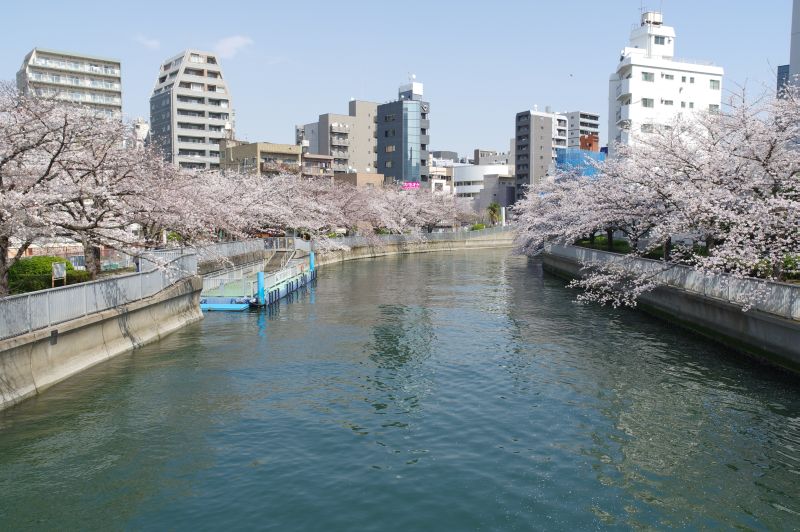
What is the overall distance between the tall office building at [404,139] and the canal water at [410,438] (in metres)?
107

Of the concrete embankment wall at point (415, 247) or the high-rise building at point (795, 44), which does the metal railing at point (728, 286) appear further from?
the concrete embankment wall at point (415, 247)

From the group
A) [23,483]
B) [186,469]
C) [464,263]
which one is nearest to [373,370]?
[186,469]

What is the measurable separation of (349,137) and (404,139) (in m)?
11.7

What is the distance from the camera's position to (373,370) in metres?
Result: 22.0

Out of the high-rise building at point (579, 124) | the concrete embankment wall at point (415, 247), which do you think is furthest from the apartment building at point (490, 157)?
the concrete embankment wall at point (415, 247)

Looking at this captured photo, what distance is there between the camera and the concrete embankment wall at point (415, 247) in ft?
230

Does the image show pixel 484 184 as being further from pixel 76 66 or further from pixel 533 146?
pixel 76 66

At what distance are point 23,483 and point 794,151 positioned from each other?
26253mm

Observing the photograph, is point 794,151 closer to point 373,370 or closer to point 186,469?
point 373,370

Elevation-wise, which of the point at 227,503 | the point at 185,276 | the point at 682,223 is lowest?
the point at 227,503

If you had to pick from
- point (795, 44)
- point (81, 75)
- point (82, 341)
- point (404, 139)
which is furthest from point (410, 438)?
point (404, 139)

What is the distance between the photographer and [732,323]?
23172 millimetres

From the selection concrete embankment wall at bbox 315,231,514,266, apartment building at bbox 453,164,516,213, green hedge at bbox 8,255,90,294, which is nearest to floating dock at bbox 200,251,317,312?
green hedge at bbox 8,255,90,294

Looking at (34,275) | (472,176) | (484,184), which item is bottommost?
(34,275)
